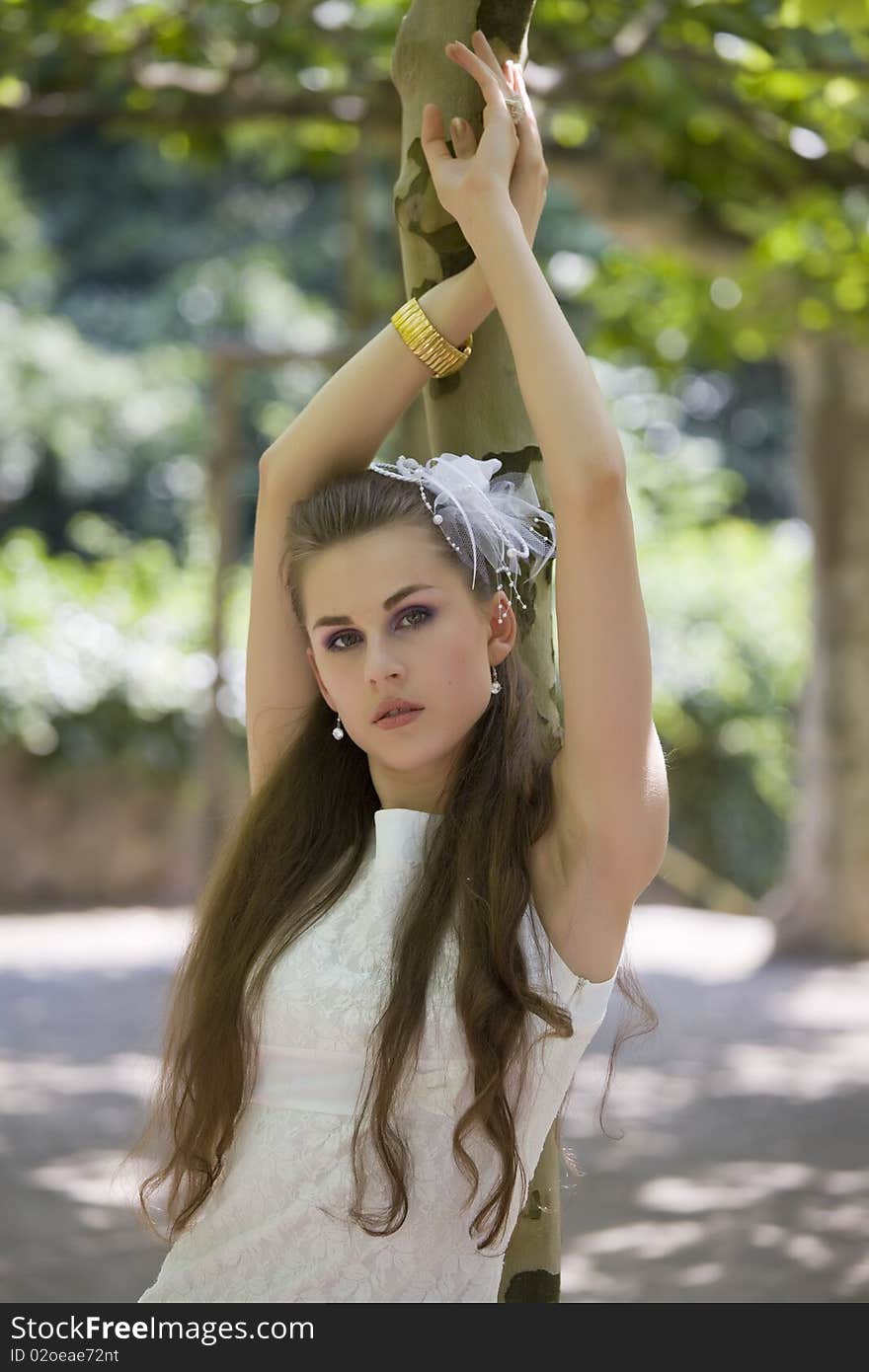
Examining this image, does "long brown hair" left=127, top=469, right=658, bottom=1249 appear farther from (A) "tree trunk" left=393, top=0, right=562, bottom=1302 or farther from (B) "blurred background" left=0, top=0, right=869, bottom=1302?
(B) "blurred background" left=0, top=0, right=869, bottom=1302

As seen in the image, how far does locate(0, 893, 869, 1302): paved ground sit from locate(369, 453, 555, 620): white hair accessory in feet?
3.53

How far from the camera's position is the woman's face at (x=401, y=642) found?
1980mm

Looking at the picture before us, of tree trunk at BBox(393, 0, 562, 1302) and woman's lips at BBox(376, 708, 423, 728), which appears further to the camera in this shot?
tree trunk at BBox(393, 0, 562, 1302)

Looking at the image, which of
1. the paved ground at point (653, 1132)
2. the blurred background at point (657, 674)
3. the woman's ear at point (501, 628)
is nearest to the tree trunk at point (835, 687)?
the blurred background at point (657, 674)

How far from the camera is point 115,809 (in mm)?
11836

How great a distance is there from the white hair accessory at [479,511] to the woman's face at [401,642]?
0.04m

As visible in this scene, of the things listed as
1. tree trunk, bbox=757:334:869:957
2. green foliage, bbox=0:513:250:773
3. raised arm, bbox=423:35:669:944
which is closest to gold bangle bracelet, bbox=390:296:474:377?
raised arm, bbox=423:35:669:944

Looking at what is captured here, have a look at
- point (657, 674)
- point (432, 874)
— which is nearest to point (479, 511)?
point (432, 874)

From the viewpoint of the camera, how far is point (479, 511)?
6.78ft

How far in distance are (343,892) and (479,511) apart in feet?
1.57

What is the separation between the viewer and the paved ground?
4.54m

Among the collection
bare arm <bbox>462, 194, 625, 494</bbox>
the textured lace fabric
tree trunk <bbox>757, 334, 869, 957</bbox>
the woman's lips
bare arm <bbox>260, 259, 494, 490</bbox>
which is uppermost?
tree trunk <bbox>757, 334, 869, 957</bbox>

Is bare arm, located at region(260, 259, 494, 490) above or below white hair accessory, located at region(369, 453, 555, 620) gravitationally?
above

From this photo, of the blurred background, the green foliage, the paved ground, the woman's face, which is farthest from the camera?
the green foliage
